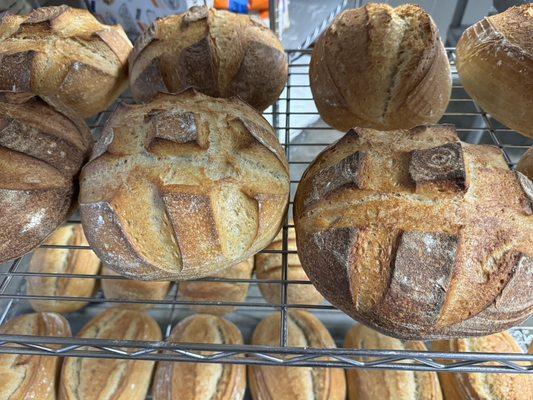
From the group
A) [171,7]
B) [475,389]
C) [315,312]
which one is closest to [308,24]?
[171,7]

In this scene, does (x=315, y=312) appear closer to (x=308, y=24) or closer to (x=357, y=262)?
(x=357, y=262)

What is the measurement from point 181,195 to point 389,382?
0.84 metres

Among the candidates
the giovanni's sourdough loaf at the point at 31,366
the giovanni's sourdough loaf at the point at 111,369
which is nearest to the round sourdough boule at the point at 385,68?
the giovanni's sourdough loaf at the point at 111,369

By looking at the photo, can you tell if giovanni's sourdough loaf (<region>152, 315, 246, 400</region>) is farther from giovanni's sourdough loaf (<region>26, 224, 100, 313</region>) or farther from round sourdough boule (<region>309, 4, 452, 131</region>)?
round sourdough boule (<region>309, 4, 452, 131</region>)

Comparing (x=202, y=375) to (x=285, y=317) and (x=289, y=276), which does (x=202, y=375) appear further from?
(x=285, y=317)

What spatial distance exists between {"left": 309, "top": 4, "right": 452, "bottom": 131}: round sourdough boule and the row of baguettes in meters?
0.64

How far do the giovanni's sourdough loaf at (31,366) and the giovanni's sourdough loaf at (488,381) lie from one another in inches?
44.3

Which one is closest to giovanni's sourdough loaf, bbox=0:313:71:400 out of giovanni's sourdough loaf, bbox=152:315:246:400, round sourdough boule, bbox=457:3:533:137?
giovanni's sourdough loaf, bbox=152:315:246:400

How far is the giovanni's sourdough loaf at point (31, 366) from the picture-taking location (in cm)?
119

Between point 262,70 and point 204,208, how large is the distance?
50 cm

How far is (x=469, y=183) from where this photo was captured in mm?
725

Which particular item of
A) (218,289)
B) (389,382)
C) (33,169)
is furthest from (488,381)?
(33,169)

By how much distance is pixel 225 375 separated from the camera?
123 centimetres

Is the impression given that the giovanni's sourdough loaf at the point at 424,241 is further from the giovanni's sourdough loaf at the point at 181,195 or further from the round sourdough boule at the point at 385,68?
the round sourdough boule at the point at 385,68
